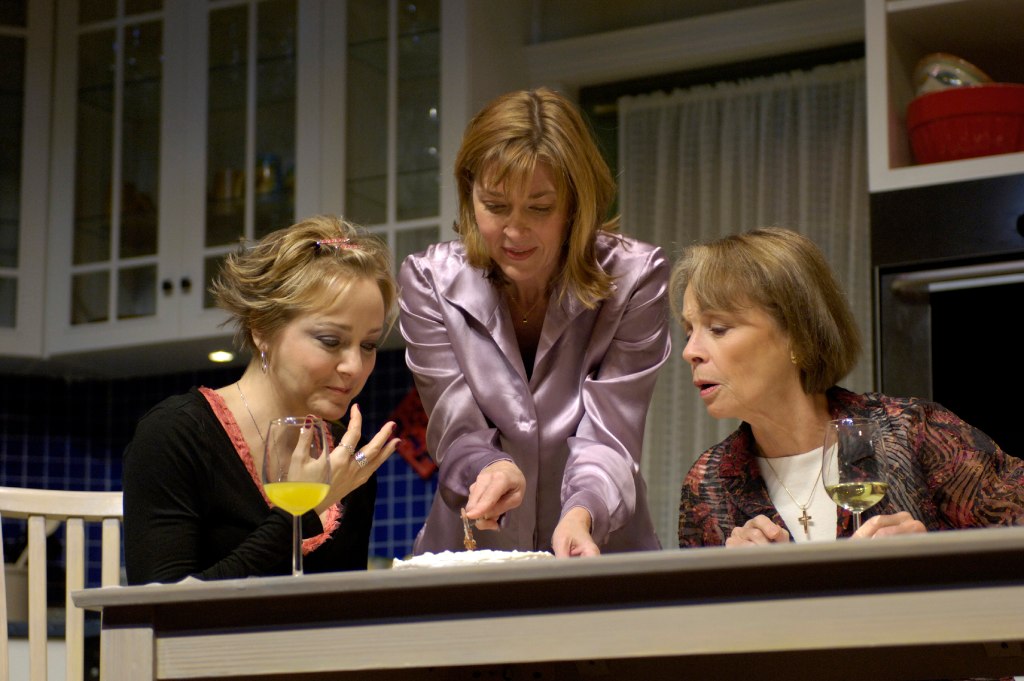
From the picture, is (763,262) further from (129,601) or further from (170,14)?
(170,14)

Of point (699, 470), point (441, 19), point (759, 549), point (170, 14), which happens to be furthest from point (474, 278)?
point (170, 14)

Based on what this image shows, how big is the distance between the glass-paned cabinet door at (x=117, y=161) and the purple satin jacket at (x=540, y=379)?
204 cm

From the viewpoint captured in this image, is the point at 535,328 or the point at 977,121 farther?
the point at 977,121

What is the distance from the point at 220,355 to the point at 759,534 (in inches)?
110

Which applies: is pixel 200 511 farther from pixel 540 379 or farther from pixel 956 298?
pixel 956 298

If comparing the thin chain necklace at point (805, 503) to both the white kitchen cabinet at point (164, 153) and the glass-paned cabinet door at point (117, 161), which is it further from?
the glass-paned cabinet door at point (117, 161)

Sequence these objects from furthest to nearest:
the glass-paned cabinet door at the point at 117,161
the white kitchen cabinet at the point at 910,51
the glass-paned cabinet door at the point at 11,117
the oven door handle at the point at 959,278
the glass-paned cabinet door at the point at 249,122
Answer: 1. the glass-paned cabinet door at the point at 11,117
2. the glass-paned cabinet door at the point at 117,161
3. the glass-paned cabinet door at the point at 249,122
4. the white kitchen cabinet at the point at 910,51
5. the oven door handle at the point at 959,278

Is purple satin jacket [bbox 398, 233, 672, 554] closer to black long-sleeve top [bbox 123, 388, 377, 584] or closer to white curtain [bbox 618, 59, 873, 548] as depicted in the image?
black long-sleeve top [bbox 123, 388, 377, 584]

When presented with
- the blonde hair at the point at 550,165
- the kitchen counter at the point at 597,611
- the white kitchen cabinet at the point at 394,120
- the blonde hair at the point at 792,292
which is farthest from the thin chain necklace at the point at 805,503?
the white kitchen cabinet at the point at 394,120

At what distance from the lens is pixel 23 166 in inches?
Answer: 163

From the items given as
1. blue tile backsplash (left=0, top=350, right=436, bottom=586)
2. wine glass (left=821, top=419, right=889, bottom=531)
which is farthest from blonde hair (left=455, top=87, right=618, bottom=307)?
blue tile backsplash (left=0, top=350, right=436, bottom=586)

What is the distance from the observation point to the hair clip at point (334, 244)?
215cm

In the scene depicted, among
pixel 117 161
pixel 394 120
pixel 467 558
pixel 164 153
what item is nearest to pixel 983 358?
pixel 467 558

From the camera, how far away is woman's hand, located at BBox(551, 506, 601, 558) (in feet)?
5.71
